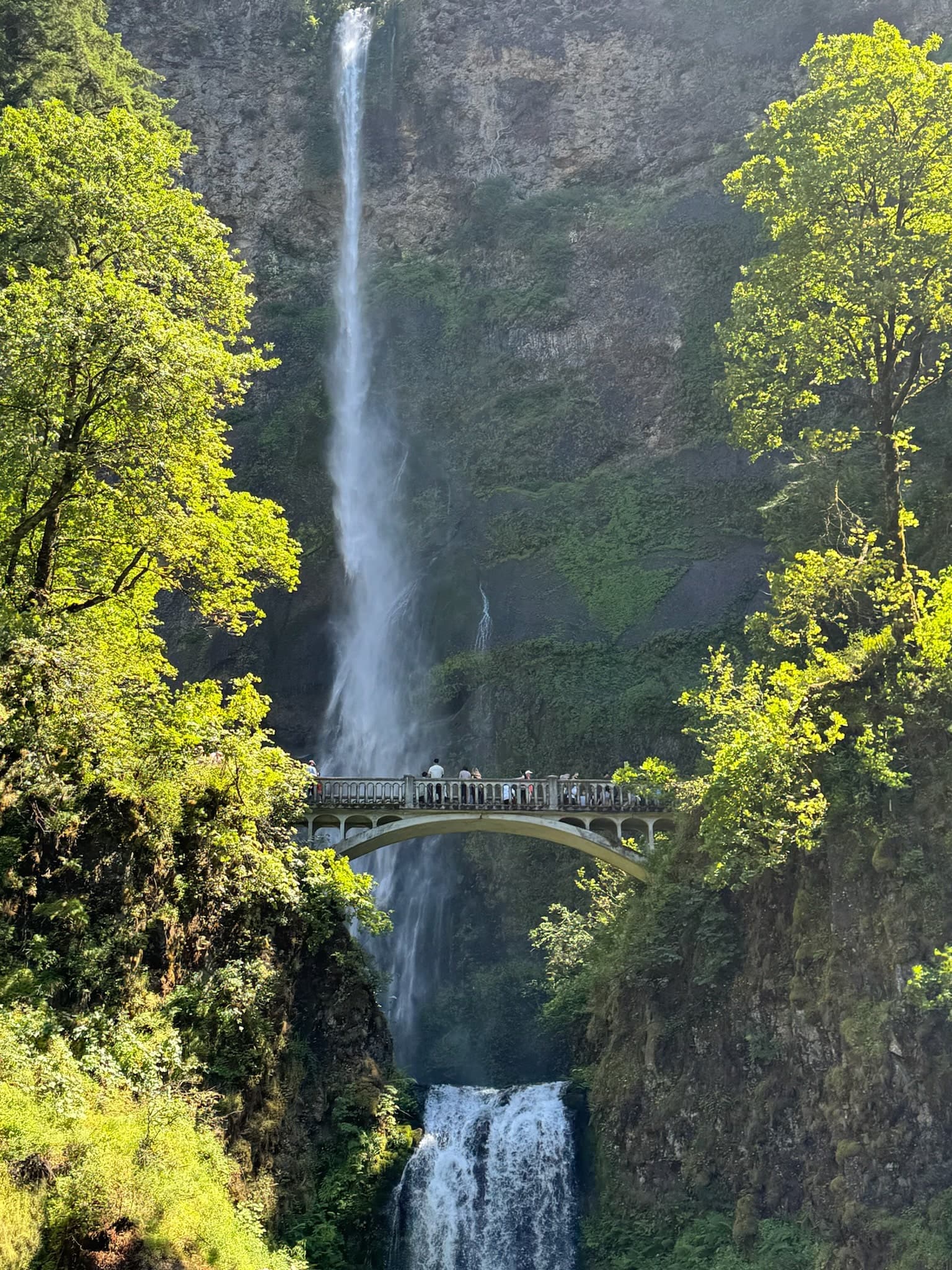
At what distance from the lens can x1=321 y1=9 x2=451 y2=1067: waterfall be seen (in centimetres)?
→ 3241

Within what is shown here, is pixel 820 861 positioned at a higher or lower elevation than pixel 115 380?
lower

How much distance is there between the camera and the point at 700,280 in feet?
130

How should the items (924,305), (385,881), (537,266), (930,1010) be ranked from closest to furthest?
(930,1010) → (924,305) → (385,881) → (537,266)

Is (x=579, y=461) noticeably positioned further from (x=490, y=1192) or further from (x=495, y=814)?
(x=490, y=1192)

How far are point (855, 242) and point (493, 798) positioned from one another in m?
13.6

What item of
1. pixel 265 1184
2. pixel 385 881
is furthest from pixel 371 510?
pixel 265 1184

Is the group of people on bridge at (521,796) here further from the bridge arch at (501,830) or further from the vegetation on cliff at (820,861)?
the vegetation on cliff at (820,861)

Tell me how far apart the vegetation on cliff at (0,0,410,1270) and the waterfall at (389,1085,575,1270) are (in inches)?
59.2

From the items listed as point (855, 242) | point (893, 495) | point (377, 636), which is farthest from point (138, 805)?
point (377, 636)

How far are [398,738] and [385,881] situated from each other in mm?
4390

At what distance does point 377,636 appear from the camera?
122ft

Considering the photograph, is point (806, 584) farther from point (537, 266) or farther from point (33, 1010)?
point (537, 266)

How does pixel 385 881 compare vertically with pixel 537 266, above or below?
below

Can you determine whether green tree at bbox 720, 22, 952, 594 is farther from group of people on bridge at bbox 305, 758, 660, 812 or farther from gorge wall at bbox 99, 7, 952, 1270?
group of people on bridge at bbox 305, 758, 660, 812
